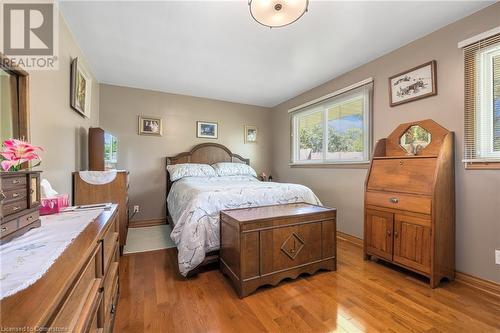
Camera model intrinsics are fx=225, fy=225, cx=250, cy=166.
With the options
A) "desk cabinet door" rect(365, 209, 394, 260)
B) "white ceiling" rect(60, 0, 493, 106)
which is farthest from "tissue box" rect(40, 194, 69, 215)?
"desk cabinet door" rect(365, 209, 394, 260)

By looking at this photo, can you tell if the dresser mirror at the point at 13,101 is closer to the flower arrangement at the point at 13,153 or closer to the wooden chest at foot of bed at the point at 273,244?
the flower arrangement at the point at 13,153

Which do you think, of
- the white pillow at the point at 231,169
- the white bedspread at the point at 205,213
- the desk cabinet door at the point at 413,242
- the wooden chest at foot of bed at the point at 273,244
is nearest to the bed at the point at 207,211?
the white bedspread at the point at 205,213

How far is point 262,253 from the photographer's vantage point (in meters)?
1.88

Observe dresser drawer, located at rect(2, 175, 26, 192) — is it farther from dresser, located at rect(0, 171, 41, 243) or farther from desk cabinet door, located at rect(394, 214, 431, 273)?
desk cabinet door, located at rect(394, 214, 431, 273)

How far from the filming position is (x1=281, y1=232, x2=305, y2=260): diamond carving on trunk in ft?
6.52

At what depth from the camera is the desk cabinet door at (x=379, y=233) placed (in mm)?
2266

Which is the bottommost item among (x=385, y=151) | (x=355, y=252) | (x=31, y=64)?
(x=355, y=252)

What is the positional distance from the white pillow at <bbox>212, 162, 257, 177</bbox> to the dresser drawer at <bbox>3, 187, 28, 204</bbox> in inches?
119

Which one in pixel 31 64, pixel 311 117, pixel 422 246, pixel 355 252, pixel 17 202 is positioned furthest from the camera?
pixel 311 117

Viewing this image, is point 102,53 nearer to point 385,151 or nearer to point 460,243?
point 385,151

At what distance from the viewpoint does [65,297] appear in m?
0.61

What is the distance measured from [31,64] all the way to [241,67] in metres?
2.12

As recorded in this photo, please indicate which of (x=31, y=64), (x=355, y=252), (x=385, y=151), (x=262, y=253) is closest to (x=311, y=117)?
(x=385, y=151)

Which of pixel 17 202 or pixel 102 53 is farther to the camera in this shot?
pixel 102 53
